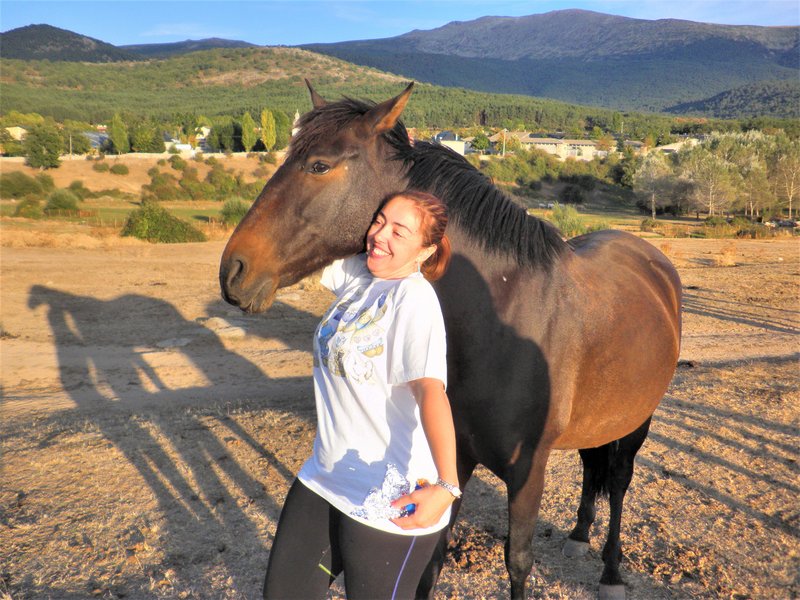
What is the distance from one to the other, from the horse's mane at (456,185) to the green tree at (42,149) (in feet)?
172

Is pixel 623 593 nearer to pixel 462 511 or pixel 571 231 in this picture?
pixel 462 511

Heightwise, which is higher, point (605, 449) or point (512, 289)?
point (512, 289)

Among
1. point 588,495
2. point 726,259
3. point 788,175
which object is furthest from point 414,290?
point 788,175

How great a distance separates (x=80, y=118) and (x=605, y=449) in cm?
11550

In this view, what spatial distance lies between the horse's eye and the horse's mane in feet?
0.21

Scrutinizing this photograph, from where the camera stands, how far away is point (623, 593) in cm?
307

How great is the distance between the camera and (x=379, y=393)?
1652 mm

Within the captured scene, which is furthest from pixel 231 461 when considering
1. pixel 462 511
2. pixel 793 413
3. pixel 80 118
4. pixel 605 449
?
pixel 80 118

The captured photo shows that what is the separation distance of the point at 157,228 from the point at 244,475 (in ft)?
57.3

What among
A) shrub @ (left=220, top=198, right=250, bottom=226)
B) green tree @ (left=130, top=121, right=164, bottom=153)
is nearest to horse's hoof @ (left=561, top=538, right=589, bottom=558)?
shrub @ (left=220, top=198, right=250, bottom=226)

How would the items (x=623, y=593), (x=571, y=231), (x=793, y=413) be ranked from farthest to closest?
(x=571, y=231), (x=793, y=413), (x=623, y=593)

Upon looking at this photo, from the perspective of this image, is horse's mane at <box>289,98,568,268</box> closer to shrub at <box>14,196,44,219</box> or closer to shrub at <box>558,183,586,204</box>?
shrub at <box>14,196,44,219</box>

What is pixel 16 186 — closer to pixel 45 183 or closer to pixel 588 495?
pixel 45 183

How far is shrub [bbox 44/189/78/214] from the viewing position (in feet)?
92.4
